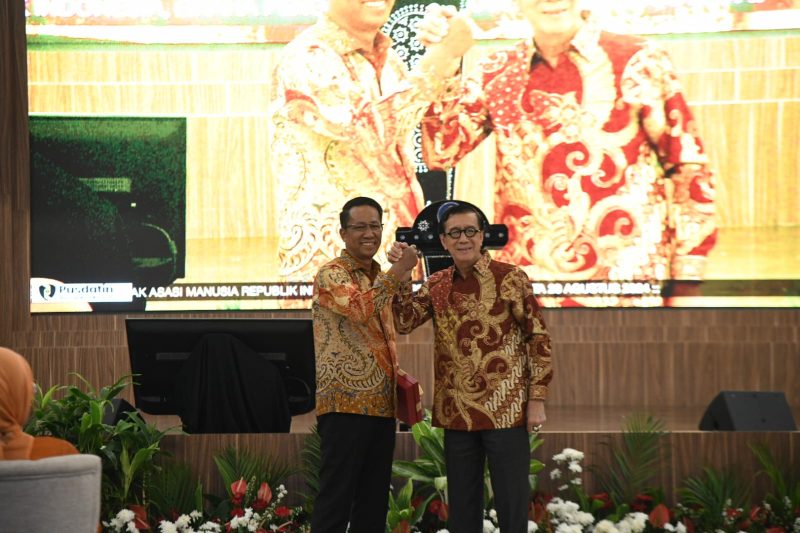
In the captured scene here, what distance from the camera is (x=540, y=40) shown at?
18.4 ft

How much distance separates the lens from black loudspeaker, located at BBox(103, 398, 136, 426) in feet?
11.2

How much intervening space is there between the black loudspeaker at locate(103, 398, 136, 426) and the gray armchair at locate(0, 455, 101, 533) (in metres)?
1.71

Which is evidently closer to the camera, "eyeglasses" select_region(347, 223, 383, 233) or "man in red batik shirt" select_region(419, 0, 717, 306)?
"eyeglasses" select_region(347, 223, 383, 233)

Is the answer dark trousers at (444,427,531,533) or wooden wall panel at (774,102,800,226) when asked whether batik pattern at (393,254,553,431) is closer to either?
dark trousers at (444,427,531,533)

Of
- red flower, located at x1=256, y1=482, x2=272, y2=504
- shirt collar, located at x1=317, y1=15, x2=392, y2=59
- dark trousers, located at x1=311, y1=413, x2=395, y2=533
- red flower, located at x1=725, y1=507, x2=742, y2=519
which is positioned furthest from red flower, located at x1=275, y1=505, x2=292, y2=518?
shirt collar, located at x1=317, y1=15, x2=392, y2=59

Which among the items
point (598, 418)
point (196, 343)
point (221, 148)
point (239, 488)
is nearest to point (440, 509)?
point (239, 488)

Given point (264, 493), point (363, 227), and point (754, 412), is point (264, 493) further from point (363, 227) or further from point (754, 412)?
point (754, 412)

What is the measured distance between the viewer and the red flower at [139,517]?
3.15 m

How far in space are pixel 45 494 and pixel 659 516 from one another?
2049 mm

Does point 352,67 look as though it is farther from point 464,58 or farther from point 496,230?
point 496,230

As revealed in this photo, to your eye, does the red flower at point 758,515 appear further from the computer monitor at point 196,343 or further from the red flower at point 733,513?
the computer monitor at point 196,343

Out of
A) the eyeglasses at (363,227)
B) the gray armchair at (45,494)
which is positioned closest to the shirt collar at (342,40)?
the eyeglasses at (363,227)

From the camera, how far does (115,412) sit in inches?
136

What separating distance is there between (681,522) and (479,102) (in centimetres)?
297
